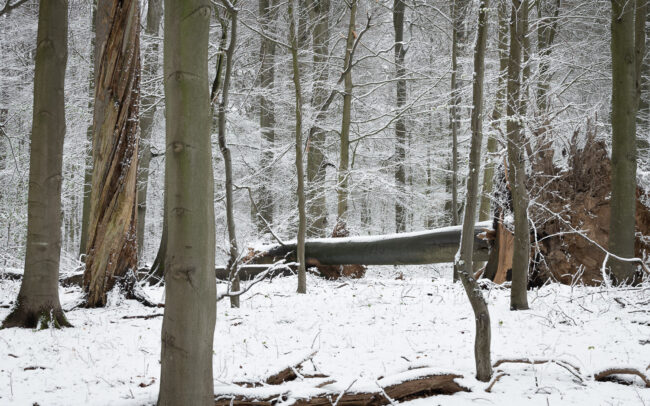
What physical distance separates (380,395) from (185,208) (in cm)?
150

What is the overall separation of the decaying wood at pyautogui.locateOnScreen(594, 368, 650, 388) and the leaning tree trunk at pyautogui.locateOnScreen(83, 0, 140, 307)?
15.0ft

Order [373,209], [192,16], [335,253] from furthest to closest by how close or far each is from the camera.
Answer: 1. [373,209]
2. [335,253]
3. [192,16]

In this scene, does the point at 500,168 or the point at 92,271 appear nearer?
the point at 92,271

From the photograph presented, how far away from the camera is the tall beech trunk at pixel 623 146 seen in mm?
4703

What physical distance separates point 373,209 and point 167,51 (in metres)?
18.7

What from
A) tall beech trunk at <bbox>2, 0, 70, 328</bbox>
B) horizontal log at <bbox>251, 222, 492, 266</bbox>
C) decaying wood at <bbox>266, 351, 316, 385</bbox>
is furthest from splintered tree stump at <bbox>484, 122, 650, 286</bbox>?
tall beech trunk at <bbox>2, 0, 70, 328</bbox>

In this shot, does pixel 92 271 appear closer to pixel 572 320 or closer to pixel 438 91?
pixel 572 320

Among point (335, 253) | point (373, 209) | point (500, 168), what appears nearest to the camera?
point (500, 168)

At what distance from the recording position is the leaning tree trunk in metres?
4.97

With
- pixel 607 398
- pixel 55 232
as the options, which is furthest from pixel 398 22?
pixel 607 398

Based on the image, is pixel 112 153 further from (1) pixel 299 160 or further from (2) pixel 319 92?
(2) pixel 319 92

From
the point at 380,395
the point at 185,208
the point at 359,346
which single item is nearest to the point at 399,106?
the point at 359,346

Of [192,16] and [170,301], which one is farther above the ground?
[192,16]

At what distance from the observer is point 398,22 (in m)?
12.1
